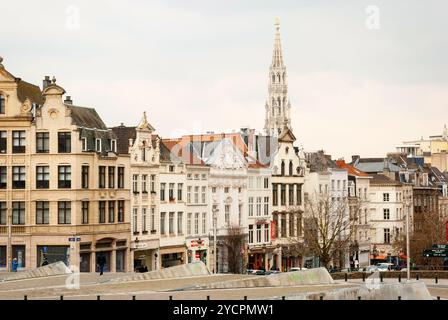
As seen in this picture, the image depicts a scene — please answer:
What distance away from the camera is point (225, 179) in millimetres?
103250

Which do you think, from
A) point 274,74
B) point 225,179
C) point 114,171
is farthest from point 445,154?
point 114,171

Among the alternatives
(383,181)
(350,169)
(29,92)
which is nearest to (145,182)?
(29,92)

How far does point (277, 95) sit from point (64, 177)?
3888 inches

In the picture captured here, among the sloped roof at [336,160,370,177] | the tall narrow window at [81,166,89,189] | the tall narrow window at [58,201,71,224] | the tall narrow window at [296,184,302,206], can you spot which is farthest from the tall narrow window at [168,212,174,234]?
the sloped roof at [336,160,370,177]

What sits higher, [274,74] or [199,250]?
[274,74]

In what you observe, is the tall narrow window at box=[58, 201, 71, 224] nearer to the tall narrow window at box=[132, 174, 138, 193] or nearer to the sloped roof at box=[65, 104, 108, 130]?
the sloped roof at box=[65, 104, 108, 130]

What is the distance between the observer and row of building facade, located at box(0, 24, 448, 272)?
8581cm

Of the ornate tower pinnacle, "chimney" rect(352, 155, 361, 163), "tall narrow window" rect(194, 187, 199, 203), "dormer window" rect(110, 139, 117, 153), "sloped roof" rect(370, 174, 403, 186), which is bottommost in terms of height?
"tall narrow window" rect(194, 187, 199, 203)

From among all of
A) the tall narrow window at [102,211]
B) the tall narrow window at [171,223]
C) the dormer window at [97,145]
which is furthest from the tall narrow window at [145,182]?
the dormer window at [97,145]

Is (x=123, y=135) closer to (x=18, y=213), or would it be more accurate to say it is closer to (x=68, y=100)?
(x=68, y=100)

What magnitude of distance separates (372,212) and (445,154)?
170 ft

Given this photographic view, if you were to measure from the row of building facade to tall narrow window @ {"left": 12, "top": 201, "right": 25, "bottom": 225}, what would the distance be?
0.22ft

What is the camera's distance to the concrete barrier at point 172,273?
62219 millimetres
